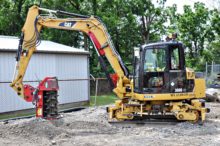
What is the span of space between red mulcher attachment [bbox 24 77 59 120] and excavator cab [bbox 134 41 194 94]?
271cm

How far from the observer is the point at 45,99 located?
40.6 feet

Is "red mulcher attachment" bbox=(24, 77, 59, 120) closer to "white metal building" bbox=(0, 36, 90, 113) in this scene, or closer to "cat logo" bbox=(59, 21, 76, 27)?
"cat logo" bbox=(59, 21, 76, 27)

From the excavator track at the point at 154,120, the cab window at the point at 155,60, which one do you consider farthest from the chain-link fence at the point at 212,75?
the cab window at the point at 155,60

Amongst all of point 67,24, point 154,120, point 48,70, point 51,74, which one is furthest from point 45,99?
point 51,74

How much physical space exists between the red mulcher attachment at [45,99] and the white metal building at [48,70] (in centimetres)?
334

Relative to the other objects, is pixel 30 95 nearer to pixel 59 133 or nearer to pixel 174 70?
pixel 59 133

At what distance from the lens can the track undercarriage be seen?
12.7 metres

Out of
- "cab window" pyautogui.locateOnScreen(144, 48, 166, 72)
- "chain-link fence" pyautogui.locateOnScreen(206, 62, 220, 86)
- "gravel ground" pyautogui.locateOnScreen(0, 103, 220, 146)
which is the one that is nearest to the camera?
"gravel ground" pyautogui.locateOnScreen(0, 103, 220, 146)

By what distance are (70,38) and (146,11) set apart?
6.45 m

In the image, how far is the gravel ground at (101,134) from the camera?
30.8 ft

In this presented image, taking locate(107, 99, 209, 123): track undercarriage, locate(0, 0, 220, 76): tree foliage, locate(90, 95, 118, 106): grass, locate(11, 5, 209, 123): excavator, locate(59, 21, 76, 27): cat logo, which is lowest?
locate(90, 95, 118, 106): grass

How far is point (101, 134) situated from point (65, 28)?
4.12 meters

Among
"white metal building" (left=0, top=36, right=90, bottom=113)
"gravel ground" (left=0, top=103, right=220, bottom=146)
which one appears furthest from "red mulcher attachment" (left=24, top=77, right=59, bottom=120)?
"white metal building" (left=0, top=36, right=90, bottom=113)

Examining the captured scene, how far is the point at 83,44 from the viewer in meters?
31.6
